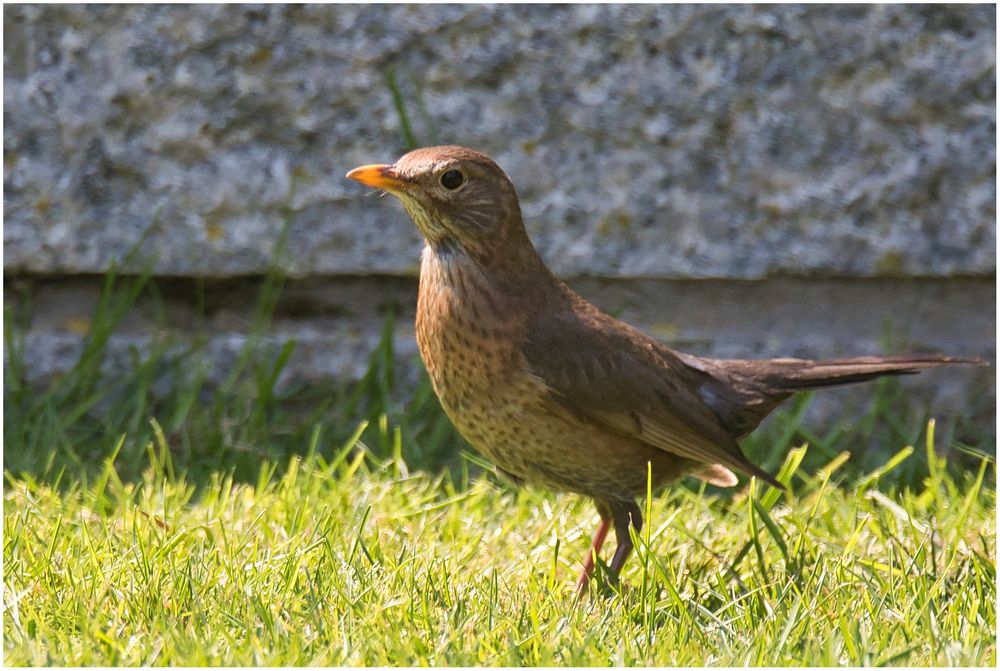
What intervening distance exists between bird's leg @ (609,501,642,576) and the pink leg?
0.06 m

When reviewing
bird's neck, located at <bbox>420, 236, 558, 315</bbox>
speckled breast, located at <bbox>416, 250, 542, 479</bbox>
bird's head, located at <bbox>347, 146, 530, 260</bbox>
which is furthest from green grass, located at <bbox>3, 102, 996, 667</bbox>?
bird's head, located at <bbox>347, 146, 530, 260</bbox>

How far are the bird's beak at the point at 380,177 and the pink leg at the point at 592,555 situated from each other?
1.08 m

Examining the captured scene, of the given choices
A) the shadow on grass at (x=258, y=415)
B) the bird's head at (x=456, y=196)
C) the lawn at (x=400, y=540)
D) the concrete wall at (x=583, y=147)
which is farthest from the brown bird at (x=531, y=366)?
the concrete wall at (x=583, y=147)

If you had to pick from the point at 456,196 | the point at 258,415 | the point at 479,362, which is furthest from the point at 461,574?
the point at 258,415

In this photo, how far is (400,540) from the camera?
389cm

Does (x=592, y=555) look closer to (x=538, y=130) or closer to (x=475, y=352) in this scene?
(x=475, y=352)

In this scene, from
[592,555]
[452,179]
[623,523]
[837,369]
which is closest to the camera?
[592,555]

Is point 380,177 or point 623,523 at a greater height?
point 380,177

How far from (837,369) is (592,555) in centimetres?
95

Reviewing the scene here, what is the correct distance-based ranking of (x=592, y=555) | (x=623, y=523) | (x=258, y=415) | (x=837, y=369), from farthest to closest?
(x=258, y=415)
(x=837, y=369)
(x=623, y=523)
(x=592, y=555)

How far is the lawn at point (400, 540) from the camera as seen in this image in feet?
9.93

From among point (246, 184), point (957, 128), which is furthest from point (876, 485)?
point (246, 184)

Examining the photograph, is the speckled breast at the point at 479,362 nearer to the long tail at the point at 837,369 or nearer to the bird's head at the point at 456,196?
the bird's head at the point at 456,196

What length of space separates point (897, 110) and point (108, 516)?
9.32 ft
